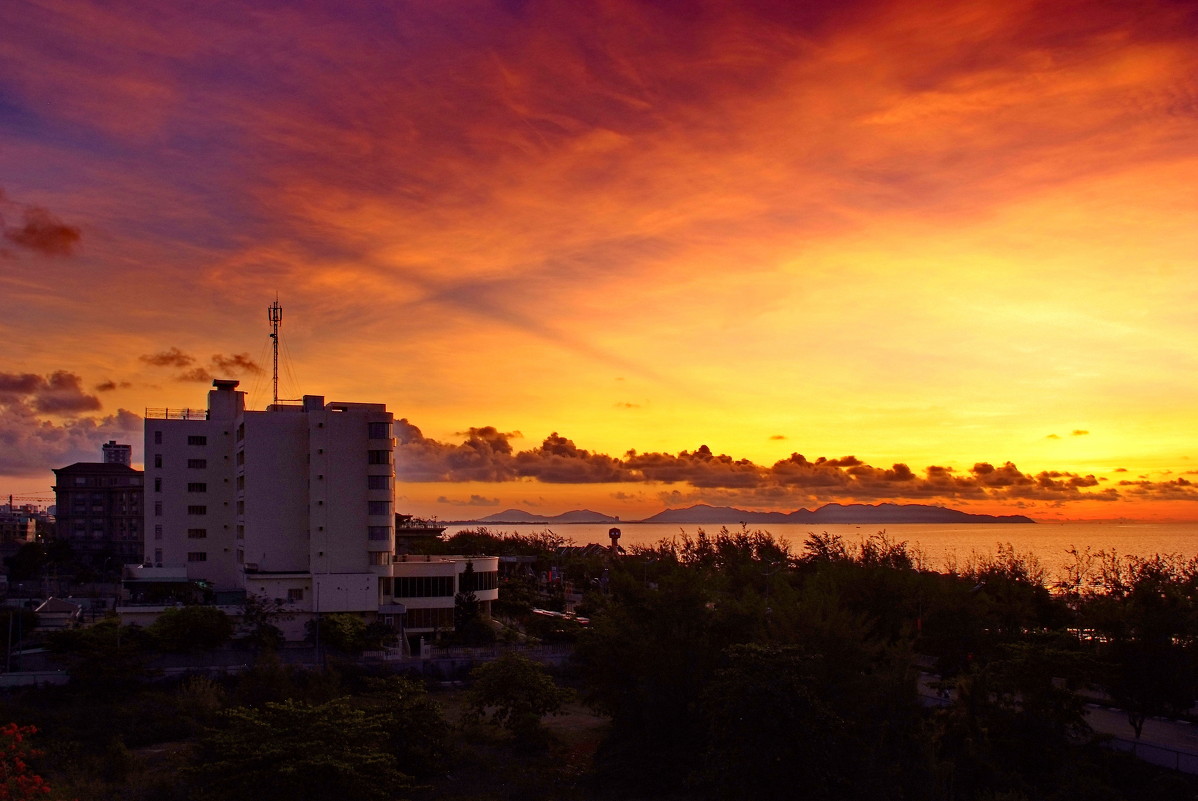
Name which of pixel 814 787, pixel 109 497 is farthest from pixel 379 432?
pixel 109 497

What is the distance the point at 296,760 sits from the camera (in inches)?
1091

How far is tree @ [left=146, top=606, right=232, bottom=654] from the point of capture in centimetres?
4944

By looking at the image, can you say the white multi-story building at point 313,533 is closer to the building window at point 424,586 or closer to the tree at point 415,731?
the building window at point 424,586

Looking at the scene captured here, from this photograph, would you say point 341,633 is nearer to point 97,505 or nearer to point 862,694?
point 862,694

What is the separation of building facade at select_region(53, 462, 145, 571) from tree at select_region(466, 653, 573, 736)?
94.4m

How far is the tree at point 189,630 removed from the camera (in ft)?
162

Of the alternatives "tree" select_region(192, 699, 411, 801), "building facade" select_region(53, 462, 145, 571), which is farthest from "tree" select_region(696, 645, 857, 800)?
"building facade" select_region(53, 462, 145, 571)

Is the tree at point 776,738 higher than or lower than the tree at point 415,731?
higher

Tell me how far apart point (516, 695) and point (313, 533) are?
22.6 m

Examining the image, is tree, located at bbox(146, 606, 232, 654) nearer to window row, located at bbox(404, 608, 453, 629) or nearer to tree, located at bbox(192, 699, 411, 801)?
window row, located at bbox(404, 608, 453, 629)

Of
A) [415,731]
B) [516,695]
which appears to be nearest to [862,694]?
[516,695]

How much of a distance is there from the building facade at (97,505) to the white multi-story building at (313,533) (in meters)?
61.6

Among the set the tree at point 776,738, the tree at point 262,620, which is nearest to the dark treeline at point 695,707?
the tree at point 776,738

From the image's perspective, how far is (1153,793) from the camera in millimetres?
28672
